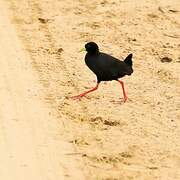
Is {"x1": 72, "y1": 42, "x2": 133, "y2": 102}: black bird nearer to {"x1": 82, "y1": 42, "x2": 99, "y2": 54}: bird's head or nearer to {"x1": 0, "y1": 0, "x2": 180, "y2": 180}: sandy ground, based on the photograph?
{"x1": 82, "y1": 42, "x2": 99, "y2": 54}: bird's head

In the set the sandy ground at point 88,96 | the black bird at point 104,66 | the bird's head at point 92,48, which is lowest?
the sandy ground at point 88,96

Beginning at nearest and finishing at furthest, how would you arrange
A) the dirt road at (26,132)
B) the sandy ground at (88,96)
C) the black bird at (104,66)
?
the dirt road at (26,132) → the sandy ground at (88,96) → the black bird at (104,66)

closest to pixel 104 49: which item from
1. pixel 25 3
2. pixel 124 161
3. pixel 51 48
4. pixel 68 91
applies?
pixel 51 48

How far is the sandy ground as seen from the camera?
Answer: 736 cm

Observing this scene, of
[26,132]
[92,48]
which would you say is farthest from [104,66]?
[26,132]

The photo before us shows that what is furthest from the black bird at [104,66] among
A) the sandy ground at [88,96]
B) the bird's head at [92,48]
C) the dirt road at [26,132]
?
the dirt road at [26,132]

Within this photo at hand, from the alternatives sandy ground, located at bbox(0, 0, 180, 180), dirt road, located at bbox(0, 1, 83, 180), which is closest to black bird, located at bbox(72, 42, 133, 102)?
sandy ground, located at bbox(0, 0, 180, 180)

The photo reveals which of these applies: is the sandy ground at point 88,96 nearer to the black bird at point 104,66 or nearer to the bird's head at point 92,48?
the black bird at point 104,66

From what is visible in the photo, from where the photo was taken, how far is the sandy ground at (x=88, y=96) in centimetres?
736

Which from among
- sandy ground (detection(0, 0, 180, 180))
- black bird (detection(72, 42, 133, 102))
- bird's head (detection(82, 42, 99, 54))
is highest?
bird's head (detection(82, 42, 99, 54))

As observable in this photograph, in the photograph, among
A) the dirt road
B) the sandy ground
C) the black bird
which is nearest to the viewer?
the dirt road

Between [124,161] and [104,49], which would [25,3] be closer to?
[104,49]

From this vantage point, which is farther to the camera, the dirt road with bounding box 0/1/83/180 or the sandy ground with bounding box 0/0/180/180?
the sandy ground with bounding box 0/0/180/180

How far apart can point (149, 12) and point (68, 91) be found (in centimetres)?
379
